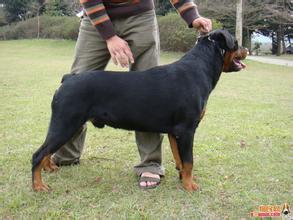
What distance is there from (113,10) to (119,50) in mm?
501

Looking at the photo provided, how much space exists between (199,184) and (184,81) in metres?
1.09

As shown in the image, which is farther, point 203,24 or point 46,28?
point 46,28

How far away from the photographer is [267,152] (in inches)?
205

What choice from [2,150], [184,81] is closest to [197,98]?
[184,81]

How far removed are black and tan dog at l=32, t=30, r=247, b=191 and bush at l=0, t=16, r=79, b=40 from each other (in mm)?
32630

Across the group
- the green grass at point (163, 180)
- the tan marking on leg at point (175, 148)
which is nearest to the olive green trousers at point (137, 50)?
the tan marking on leg at point (175, 148)

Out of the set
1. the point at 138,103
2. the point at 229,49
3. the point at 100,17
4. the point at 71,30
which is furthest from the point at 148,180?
the point at 71,30

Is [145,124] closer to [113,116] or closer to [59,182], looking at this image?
[113,116]

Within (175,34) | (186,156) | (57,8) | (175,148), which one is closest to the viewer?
(186,156)

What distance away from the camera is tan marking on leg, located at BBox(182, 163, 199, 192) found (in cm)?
383

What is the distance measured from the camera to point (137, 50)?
408cm

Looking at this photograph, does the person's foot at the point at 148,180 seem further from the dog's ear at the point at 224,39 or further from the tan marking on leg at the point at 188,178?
the dog's ear at the point at 224,39

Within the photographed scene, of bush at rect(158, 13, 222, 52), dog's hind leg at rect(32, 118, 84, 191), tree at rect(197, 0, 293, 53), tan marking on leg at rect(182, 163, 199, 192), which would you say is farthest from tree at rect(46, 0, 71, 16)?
tan marking on leg at rect(182, 163, 199, 192)

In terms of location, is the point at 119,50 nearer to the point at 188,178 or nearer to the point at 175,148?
the point at 175,148
